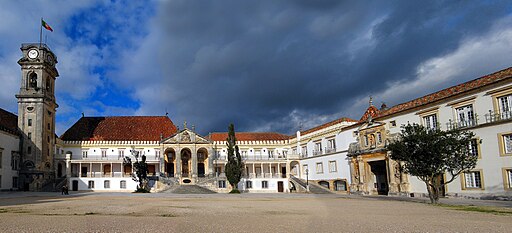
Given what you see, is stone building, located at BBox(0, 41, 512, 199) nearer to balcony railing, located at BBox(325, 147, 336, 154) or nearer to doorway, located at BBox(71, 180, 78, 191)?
doorway, located at BBox(71, 180, 78, 191)

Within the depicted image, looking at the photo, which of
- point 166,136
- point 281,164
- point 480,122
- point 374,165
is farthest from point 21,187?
point 480,122

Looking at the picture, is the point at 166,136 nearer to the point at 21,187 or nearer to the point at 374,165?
the point at 21,187

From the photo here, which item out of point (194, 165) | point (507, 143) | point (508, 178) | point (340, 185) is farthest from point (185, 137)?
point (508, 178)

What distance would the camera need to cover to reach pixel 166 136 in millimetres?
55125

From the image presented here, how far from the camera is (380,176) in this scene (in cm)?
3800

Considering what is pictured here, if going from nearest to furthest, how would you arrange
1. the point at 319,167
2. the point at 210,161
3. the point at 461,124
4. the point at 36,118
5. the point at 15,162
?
the point at 461,124, the point at 15,162, the point at 36,118, the point at 319,167, the point at 210,161

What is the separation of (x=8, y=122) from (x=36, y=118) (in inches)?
119

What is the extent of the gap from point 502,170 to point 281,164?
31.9 metres

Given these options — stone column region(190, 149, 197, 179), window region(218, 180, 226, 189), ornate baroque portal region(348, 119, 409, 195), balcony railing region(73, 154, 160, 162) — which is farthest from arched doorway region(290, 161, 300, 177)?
balcony railing region(73, 154, 160, 162)

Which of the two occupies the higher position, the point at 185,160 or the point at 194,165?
the point at 185,160

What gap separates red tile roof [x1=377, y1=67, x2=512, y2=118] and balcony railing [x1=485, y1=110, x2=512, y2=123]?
2.07 metres

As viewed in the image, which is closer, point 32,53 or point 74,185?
point 32,53

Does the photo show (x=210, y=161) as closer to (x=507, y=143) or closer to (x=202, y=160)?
(x=202, y=160)

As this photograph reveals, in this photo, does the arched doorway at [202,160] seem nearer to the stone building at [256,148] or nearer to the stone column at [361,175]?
the stone building at [256,148]
